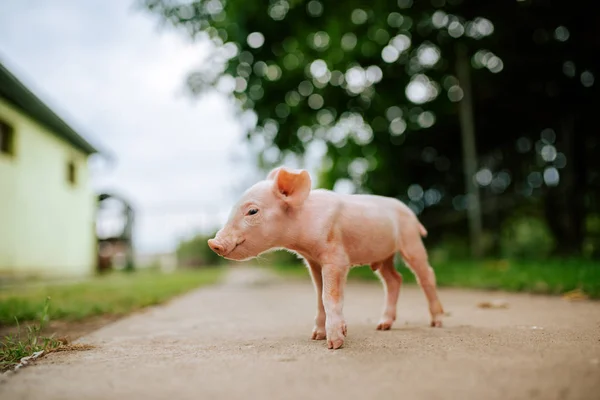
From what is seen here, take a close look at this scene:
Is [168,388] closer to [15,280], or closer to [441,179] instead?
[15,280]

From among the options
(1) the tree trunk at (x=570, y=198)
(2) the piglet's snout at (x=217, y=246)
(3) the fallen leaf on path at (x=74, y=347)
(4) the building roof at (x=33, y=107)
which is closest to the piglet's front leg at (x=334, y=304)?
(2) the piglet's snout at (x=217, y=246)

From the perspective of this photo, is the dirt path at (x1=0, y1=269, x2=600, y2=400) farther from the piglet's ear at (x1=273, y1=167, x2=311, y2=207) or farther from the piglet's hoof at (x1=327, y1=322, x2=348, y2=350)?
the piglet's ear at (x1=273, y1=167, x2=311, y2=207)

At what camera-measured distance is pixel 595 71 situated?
1228 centimetres

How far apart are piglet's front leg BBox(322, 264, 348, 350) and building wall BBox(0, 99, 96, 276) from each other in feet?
30.4

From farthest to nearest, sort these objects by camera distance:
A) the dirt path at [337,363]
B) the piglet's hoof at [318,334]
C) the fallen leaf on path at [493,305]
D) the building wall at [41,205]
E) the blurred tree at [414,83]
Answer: the blurred tree at [414,83]
the building wall at [41,205]
the fallen leaf on path at [493,305]
the piglet's hoof at [318,334]
the dirt path at [337,363]

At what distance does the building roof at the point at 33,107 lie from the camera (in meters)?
9.35

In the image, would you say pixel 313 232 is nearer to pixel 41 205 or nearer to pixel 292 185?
pixel 292 185

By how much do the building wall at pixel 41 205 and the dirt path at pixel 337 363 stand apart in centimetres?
799

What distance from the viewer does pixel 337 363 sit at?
7.88 ft

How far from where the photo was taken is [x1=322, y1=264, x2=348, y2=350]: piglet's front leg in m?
2.88

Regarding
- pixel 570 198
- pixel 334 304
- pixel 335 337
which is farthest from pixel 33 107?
pixel 570 198

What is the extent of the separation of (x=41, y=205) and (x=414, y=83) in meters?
10.7

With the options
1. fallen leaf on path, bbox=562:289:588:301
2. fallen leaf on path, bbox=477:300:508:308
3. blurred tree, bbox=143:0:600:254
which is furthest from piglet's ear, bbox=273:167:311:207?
blurred tree, bbox=143:0:600:254

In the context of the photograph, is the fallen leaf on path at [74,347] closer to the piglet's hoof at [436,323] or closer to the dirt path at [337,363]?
the dirt path at [337,363]
